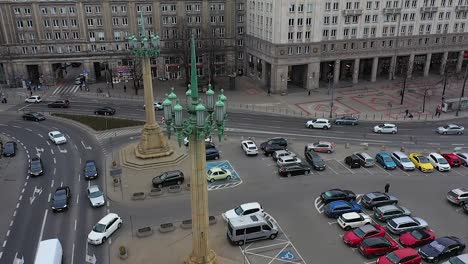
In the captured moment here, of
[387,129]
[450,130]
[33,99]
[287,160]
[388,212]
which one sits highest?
[287,160]

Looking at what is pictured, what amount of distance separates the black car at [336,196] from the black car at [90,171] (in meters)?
27.7

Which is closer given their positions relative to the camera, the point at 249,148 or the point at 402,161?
the point at 402,161

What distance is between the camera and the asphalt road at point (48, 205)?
120 feet

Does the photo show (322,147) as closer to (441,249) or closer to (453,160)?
(453,160)

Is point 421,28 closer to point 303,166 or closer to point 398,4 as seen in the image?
point 398,4

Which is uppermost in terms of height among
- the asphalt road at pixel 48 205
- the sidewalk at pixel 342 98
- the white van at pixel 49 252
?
the white van at pixel 49 252

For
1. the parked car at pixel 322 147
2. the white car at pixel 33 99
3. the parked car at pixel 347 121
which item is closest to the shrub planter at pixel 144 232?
the parked car at pixel 322 147

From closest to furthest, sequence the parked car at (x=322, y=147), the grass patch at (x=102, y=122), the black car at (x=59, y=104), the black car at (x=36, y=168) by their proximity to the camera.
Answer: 1. the black car at (x=36, y=168)
2. the parked car at (x=322, y=147)
3. the grass patch at (x=102, y=122)
4. the black car at (x=59, y=104)

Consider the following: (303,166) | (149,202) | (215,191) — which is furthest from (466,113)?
(149,202)

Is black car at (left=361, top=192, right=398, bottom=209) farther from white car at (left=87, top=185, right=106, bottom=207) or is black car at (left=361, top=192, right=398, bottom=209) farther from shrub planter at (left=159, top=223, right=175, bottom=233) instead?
white car at (left=87, top=185, right=106, bottom=207)

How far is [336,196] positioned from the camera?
144ft

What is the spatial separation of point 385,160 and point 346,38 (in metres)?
48.7

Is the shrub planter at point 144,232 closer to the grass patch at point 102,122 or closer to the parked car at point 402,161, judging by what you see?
the grass patch at point 102,122

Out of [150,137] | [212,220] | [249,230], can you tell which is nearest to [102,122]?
[150,137]
